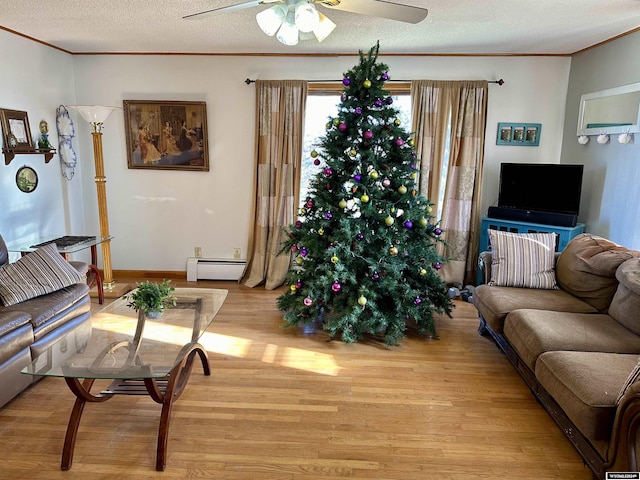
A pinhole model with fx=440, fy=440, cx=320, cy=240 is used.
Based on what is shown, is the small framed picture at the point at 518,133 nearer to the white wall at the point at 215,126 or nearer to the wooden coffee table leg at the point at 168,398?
the white wall at the point at 215,126

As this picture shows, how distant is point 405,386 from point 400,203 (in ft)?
4.55

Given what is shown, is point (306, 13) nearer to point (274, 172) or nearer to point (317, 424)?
point (317, 424)

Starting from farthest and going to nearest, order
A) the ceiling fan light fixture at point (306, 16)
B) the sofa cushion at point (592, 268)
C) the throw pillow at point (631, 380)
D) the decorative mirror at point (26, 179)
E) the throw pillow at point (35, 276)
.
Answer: the decorative mirror at point (26, 179), the sofa cushion at point (592, 268), the throw pillow at point (35, 276), the ceiling fan light fixture at point (306, 16), the throw pillow at point (631, 380)

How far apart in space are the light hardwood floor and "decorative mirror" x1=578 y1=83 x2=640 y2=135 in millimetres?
2241

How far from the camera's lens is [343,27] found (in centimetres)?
362

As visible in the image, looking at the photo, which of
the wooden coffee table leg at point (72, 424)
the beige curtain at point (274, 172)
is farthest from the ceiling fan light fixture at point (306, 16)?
the beige curtain at point (274, 172)

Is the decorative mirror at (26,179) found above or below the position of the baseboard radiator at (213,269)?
above

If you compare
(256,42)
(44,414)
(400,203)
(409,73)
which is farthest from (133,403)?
(409,73)

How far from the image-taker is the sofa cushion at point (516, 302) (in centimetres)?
307

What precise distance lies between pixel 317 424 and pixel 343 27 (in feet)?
9.91

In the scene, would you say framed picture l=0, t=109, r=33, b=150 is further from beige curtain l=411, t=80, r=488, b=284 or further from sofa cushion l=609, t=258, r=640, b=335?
sofa cushion l=609, t=258, r=640, b=335

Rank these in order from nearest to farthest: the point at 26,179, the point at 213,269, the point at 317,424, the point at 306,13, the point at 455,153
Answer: the point at 306,13 < the point at 317,424 < the point at 26,179 < the point at 455,153 < the point at 213,269

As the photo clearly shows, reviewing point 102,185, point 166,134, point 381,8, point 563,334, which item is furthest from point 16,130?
point 563,334

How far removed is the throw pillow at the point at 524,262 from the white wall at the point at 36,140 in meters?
4.22
